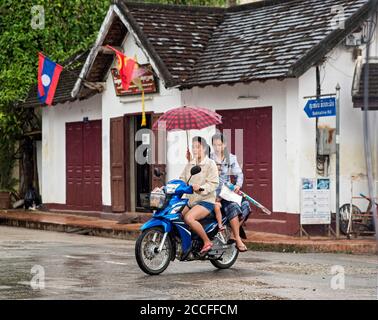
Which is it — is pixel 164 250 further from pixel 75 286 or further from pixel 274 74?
pixel 274 74

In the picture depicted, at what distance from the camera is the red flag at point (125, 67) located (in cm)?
2344

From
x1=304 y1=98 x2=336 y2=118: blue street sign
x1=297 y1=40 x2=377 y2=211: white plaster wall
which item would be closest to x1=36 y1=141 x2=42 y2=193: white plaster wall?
x1=297 y1=40 x2=377 y2=211: white plaster wall

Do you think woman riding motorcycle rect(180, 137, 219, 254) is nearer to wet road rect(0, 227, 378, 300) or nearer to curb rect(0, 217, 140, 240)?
wet road rect(0, 227, 378, 300)

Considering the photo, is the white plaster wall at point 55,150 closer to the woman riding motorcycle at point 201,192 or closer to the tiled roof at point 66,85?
the tiled roof at point 66,85

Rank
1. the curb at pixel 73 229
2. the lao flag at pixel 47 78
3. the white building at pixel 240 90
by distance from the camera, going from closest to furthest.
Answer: the white building at pixel 240 90, the curb at pixel 73 229, the lao flag at pixel 47 78

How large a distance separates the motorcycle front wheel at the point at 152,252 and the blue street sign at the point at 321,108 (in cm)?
634

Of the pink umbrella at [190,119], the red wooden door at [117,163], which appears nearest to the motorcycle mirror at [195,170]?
the pink umbrella at [190,119]

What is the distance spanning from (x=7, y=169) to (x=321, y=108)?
15090 millimetres

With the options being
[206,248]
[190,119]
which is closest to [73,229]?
[190,119]

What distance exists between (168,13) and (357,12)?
18.2 feet

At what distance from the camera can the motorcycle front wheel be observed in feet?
41.7

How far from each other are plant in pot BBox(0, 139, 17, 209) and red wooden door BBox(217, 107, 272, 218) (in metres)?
11.1

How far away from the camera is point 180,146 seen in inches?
886

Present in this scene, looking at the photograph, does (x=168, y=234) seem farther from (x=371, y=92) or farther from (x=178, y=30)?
(x=178, y=30)
